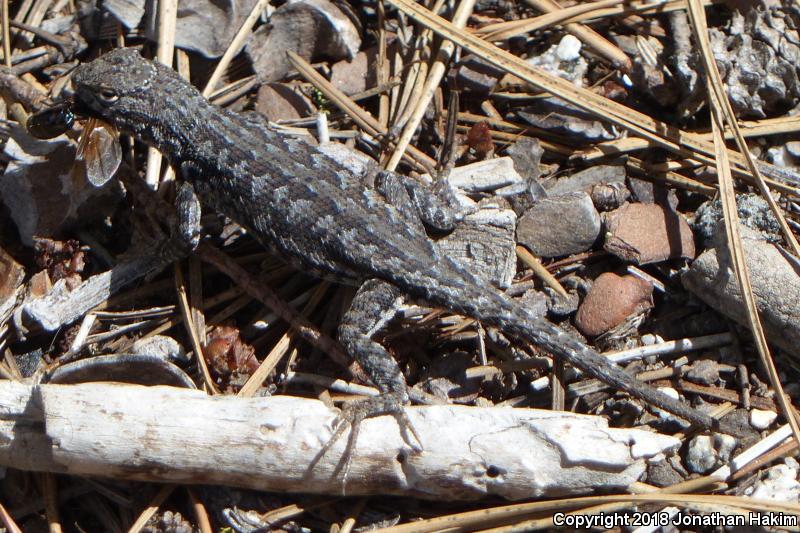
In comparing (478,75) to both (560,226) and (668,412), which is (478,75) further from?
(668,412)

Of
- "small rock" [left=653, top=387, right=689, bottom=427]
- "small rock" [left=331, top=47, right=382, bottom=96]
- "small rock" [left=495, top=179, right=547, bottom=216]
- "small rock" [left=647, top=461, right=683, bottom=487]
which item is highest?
"small rock" [left=331, top=47, right=382, bottom=96]

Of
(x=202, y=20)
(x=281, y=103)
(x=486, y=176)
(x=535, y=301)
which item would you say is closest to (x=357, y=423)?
(x=535, y=301)

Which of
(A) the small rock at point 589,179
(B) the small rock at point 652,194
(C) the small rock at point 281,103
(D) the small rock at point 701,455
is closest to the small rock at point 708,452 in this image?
(D) the small rock at point 701,455

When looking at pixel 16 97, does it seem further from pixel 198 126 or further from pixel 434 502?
pixel 434 502

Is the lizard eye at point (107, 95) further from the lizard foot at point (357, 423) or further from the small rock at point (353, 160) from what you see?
the lizard foot at point (357, 423)

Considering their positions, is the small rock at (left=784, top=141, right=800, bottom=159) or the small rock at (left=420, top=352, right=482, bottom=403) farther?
the small rock at (left=784, top=141, right=800, bottom=159)

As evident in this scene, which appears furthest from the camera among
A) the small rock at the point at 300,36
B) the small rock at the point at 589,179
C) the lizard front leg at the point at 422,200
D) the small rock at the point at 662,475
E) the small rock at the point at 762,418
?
the small rock at the point at 300,36

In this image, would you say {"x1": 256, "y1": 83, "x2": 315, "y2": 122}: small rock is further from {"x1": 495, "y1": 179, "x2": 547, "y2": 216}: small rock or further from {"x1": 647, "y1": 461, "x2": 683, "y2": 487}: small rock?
{"x1": 647, "y1": 461, "x2": 683, "y2": 487}: small rock

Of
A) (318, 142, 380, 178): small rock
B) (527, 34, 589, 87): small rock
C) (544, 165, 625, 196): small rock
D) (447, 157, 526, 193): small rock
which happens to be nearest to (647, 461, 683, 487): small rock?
(544, 165, 625, 196): small rock
